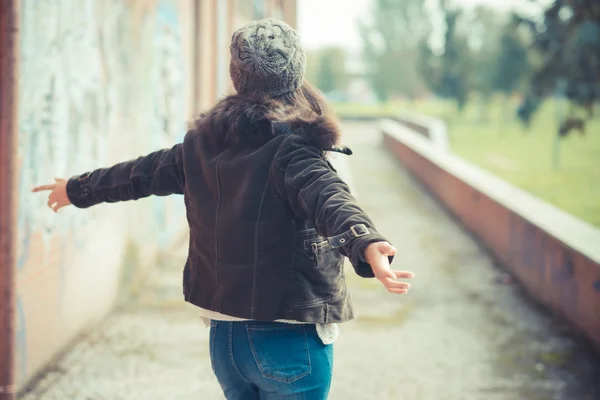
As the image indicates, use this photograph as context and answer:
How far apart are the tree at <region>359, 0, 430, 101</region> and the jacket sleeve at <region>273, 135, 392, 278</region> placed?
81541 mm

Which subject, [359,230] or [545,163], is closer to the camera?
[359,230]

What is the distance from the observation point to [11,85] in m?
3.63

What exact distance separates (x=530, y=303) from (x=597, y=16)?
6351 millimetres

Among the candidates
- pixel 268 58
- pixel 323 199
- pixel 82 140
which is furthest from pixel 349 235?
pixel 82 140

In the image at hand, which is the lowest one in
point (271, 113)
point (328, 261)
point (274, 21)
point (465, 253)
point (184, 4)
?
point (465, 253)

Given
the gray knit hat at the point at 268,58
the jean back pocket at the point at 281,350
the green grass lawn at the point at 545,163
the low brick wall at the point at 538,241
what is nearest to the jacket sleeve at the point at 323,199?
the gray knit hat at the point at 268,58

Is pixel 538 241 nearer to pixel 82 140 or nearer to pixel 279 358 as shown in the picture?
pixel 82 140

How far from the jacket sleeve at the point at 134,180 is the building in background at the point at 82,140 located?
0.19 m

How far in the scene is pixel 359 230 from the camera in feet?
6.19

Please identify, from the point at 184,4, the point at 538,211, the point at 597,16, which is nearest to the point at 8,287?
the point at 538,211

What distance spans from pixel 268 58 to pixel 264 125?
196 millimetres

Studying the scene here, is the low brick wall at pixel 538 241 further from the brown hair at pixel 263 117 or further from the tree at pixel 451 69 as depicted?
the tree at pixel 451 69

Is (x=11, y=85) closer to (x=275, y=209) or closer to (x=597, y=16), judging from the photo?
(x=275, y=209)

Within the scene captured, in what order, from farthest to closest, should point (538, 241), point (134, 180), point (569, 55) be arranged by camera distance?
point (569, 55)
point (538, 241)
point (134, 180)
